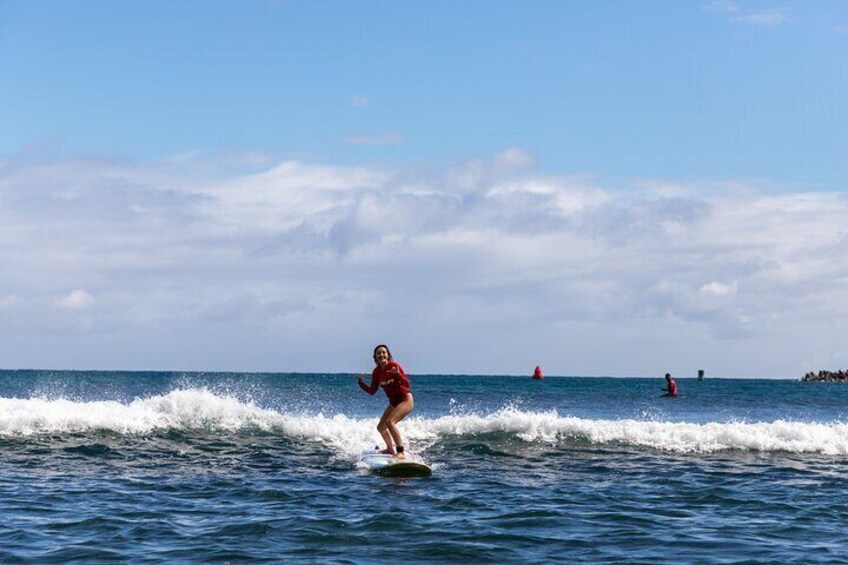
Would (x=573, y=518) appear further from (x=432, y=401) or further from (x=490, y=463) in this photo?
(x=432, y=401)

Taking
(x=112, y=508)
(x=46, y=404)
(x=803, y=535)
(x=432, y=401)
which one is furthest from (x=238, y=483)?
(x=432, y=401)

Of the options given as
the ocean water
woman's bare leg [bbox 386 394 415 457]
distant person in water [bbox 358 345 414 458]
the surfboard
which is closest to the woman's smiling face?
distant person in water [bbox 358 345 414 458]

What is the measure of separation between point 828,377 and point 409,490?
13754 cm

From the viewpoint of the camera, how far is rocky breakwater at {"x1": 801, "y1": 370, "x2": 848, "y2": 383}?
135188 millimetres

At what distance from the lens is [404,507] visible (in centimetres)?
1397

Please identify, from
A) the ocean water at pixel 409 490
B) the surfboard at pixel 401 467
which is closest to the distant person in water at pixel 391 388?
the surfboard at pixel 401 467

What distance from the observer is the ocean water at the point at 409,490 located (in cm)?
1128

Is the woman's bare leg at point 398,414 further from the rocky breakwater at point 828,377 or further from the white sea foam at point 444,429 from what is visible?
the rocky breakwater at point 828,377

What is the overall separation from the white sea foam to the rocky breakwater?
118282mm

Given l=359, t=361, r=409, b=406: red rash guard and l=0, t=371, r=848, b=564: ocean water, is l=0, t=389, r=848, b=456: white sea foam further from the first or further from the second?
l=359, t=361, r=409, b=406: red rash guard

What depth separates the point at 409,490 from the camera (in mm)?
15875

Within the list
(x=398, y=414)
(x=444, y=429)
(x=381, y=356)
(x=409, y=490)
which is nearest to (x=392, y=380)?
(x=381, y=356)

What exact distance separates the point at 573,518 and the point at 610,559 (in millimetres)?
2640

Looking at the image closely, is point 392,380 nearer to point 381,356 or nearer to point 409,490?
point 381,356
